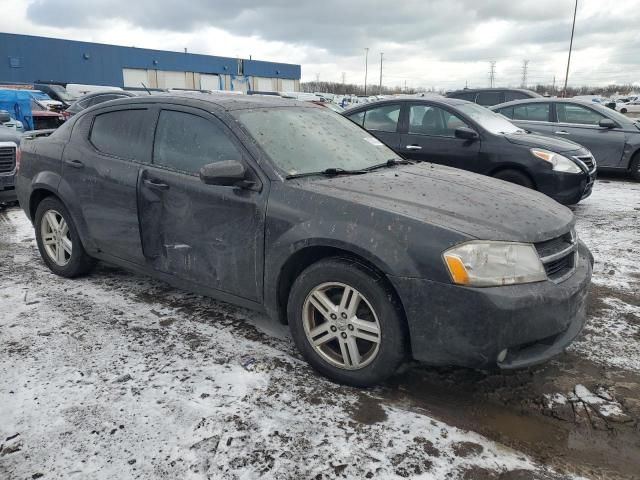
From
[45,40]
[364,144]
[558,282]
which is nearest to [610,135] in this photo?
[364,144]

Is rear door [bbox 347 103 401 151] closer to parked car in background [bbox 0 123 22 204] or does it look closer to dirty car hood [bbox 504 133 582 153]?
dirty car hood [bbox 504 133 582 153]

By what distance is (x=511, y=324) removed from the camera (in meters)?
2.42

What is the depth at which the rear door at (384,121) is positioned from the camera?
7496 mm

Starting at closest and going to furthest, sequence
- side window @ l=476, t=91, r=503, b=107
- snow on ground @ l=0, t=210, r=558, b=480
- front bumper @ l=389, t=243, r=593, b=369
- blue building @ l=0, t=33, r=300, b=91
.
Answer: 1. snow on ground @ l=0, t=210, r=558, b=480
2. front bumper @ l=389, t=243, r=593, b=369
3. side window @ l=476, t=91, r=503, b=107
4. blue building @ l=0, t=33, r=300, b=91

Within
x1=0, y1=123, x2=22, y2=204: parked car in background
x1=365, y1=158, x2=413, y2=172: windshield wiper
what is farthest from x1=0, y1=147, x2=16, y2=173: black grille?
x1=365, y1=158, x2=413, y2=172: windshield wiper

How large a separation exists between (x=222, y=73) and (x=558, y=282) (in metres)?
58.9

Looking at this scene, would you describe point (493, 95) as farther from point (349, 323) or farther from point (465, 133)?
point (349, 323)

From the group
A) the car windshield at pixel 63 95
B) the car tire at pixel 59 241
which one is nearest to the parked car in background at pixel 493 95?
the car tire at pixel 59 241

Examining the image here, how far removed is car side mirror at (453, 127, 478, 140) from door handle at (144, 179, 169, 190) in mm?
4527

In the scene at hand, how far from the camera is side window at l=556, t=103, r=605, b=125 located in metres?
9.57

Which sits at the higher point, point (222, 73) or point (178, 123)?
point (222, 73)

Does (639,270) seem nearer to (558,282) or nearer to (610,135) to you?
(558,282)

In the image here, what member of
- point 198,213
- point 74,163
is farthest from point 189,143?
point 74,163

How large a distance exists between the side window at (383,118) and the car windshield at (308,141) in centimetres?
363
